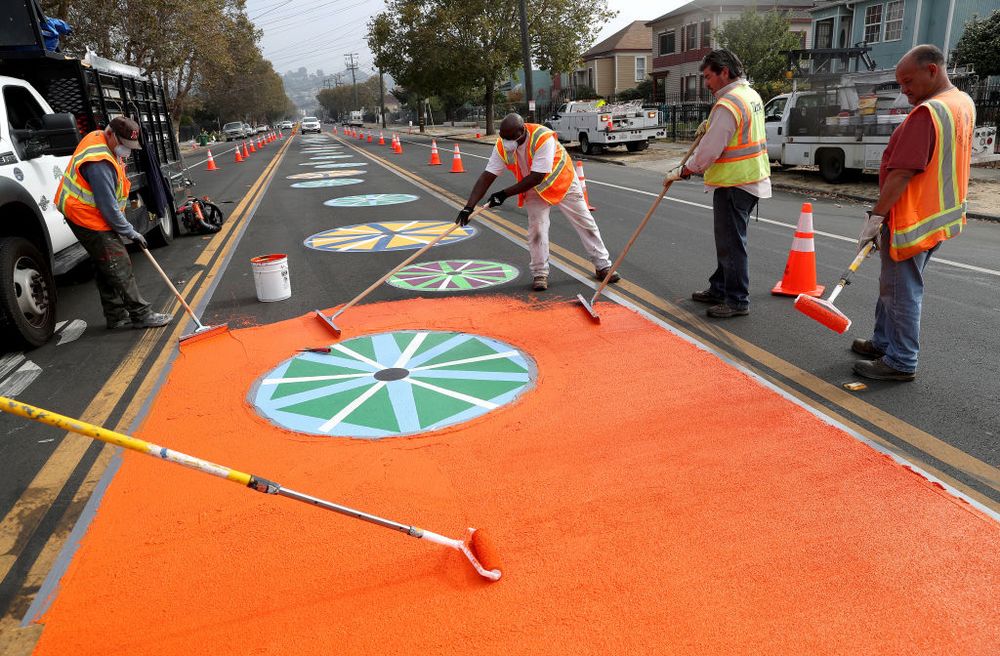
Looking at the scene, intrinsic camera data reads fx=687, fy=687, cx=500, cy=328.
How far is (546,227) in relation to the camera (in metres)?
6.79

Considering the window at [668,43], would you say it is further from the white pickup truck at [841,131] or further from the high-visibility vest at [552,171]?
the high-visibility vest at [552,171]

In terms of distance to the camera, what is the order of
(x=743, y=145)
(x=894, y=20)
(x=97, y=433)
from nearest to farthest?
1. (x=97, y=433)
2. (x=743, y=145)
3. (x=894, y=20)

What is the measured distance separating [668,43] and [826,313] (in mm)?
47121

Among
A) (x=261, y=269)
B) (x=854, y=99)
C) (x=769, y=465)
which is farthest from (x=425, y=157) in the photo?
(x=769, y=465)

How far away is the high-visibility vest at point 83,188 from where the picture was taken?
5.60 metres

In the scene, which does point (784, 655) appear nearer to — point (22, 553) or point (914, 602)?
point (914, 602)

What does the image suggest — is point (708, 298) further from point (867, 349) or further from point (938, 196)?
point (938, 196)

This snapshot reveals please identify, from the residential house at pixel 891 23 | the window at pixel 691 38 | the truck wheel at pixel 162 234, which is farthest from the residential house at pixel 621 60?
A: the truck wheel at pixel 162 234

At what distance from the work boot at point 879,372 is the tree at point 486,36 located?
36718 millimetres

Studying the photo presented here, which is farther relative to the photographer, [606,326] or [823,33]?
[823,33]

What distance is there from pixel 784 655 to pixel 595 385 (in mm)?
2360

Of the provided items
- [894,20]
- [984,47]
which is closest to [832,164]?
[984,47]

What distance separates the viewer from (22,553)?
303cm

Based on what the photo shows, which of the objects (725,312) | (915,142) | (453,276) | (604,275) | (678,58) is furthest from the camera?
(678,58)
